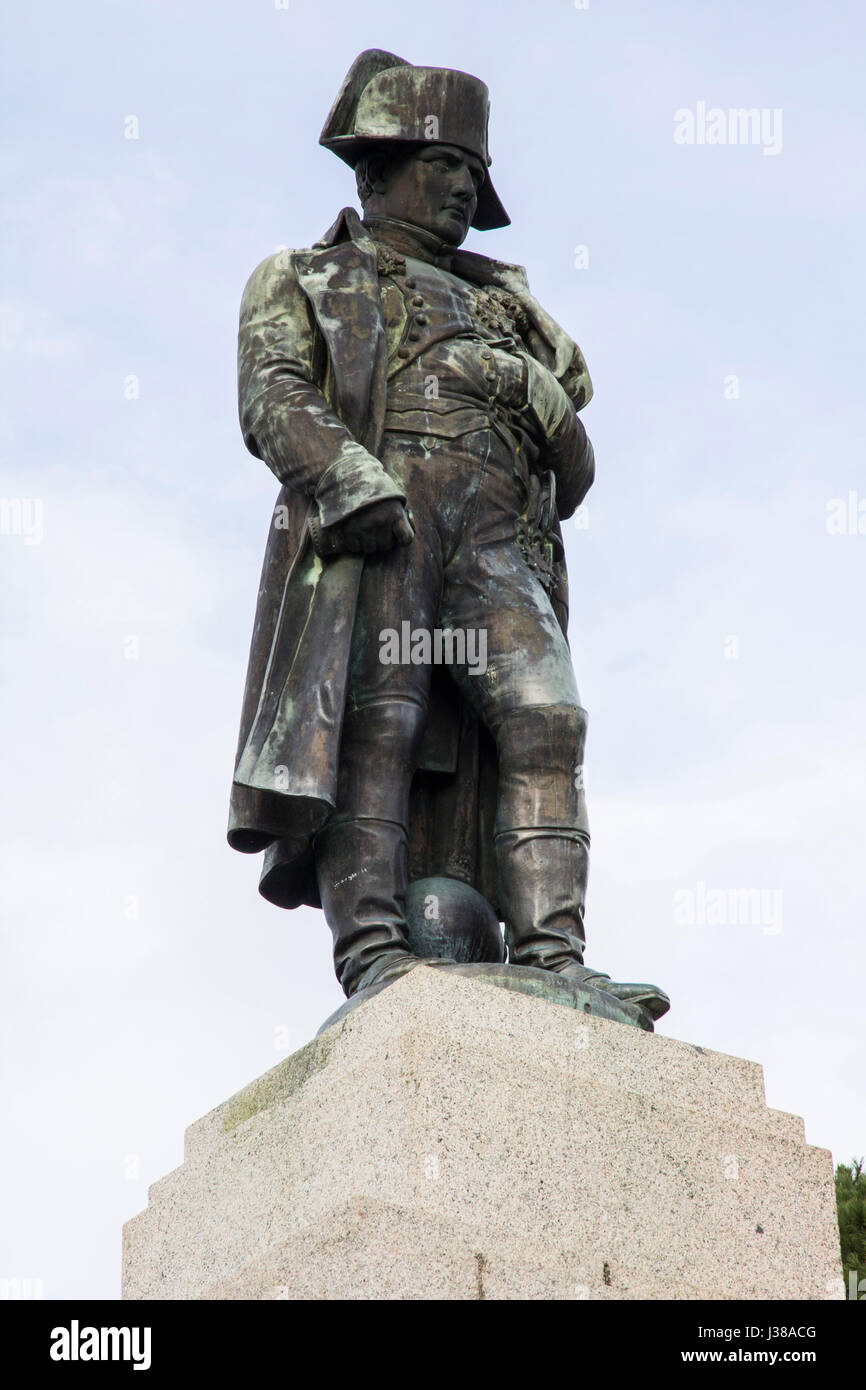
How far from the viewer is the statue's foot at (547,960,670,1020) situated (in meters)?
8.19

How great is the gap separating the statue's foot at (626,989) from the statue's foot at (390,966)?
1.67 feet

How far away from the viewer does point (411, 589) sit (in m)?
8.81

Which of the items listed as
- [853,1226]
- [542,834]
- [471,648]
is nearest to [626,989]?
[542,834]

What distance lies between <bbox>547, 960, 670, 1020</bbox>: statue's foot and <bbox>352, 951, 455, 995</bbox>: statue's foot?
51cm

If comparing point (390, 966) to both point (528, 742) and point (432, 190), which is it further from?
point (432, 190)

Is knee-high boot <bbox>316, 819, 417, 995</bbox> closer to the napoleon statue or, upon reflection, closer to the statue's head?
the napoleon statue

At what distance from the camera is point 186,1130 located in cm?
861

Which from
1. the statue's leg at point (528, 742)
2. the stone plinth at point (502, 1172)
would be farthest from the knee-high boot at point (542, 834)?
the stone plinth at point (502, 1172)

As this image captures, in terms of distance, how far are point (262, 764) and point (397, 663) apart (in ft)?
2.38

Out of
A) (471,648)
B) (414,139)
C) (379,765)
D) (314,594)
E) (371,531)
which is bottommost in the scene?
(379,765)

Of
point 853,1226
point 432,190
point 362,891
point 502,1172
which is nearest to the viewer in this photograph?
point 502,1172

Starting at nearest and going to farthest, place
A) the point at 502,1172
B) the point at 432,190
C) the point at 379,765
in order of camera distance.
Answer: the point at 502,1172
the point at 379,765
the point at 432,190

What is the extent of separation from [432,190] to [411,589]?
2006 millimetres
